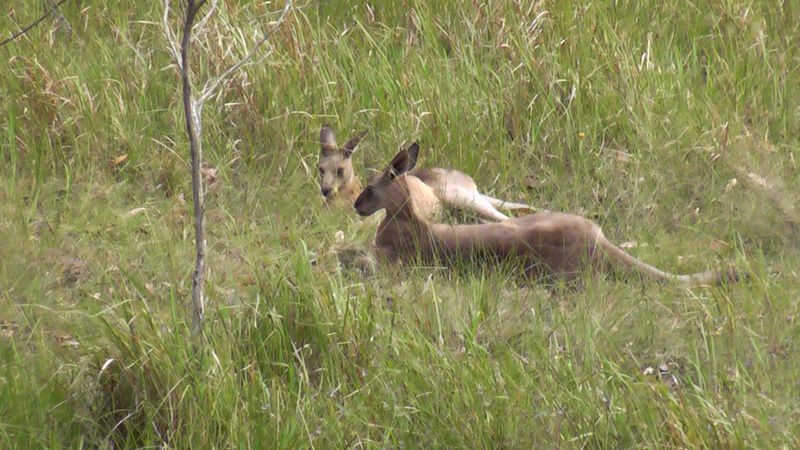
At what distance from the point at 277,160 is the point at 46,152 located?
1221 millimetres

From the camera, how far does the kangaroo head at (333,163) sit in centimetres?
708

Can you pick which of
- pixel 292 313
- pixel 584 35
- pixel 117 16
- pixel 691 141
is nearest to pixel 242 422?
pixel 292 313

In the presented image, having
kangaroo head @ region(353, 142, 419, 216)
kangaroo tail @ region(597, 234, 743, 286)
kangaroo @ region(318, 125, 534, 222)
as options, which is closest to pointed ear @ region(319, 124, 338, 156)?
kangaroo @ region(318, 125, 534, 222)

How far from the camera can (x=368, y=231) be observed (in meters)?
6.92

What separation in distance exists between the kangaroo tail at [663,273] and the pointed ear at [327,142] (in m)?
1.76

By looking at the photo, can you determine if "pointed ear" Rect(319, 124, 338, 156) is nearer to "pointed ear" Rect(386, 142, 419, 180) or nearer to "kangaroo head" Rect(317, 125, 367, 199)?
"kangaroo head" Rect(317, 125, 367, 199)

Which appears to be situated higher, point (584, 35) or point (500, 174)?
point (584, 35)

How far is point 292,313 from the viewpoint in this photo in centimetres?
507

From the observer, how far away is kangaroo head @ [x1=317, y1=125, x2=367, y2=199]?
7.08 metres

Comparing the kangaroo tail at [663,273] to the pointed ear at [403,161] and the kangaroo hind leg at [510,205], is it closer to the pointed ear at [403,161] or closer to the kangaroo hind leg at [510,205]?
the kangaroo hind leg at [510,205]

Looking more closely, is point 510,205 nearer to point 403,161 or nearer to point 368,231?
point 403,161

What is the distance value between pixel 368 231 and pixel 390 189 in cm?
38

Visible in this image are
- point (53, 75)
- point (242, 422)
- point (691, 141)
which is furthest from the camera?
point (53, 75)

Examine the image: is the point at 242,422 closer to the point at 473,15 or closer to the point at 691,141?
the point at 691,141
